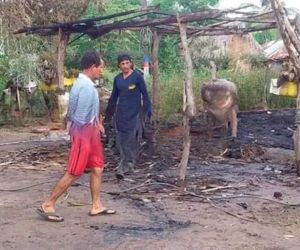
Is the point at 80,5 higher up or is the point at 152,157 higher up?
the point at 80,5

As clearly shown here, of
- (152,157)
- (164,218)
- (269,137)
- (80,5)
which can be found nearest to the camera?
(164,218)

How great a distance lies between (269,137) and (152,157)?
318 cm

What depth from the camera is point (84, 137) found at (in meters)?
6.80

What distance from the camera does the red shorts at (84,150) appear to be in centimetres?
670

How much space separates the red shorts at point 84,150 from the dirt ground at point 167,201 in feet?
1.92

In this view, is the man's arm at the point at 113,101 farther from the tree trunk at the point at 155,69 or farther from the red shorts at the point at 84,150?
the red shorts at the point at 84,150

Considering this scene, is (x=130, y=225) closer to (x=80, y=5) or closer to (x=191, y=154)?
(x=191, y=154)

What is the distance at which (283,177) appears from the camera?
30.7 feet

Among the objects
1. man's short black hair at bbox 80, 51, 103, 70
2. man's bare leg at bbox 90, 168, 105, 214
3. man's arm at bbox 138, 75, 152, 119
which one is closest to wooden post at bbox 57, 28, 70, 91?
man's arm at bbox 138, 75, 152, 119

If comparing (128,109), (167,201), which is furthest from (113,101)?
(167,201)

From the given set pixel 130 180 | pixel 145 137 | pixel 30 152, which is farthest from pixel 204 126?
pixel 130 180

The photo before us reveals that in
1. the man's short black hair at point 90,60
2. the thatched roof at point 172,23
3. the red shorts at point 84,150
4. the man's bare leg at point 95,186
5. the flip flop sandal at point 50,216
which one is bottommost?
the flip flop sandal at point 50,216

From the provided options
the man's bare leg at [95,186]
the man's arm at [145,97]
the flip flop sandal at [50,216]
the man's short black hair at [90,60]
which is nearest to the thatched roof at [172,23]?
the man's arm at [145,97]

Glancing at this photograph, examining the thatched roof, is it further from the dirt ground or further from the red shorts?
the red shorts
